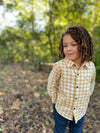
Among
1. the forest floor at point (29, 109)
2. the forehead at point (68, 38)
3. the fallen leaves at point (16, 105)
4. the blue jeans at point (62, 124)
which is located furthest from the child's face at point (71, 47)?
the fallen leaves at point (16, 105)

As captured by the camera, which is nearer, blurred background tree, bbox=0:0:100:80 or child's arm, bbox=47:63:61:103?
child's arm, bbox=47:63:61:103

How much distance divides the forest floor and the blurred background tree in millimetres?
1332

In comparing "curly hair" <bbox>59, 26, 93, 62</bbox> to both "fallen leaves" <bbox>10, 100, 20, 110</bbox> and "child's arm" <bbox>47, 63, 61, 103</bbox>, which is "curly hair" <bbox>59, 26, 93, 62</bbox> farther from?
"fallen leaves" <bbox>10, 100, 20, 110</bbox>

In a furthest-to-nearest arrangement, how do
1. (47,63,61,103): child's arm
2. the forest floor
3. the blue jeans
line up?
the forest floor
the blue jeans
(47,63,61,103): child's arm

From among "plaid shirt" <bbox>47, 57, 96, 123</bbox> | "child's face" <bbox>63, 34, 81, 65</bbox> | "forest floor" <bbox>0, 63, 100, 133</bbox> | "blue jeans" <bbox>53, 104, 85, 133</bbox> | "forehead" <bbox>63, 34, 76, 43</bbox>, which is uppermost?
"forehead" <bbox>63, 34, 76, 43</bbox>

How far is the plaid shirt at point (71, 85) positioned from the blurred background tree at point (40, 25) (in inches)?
96.8

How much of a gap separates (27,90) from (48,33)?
2.43m

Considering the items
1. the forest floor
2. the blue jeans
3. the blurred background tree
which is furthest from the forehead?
the blurred background tree

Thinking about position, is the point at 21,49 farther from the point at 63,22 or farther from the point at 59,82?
the point at 59,82

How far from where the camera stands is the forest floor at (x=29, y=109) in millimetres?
1936

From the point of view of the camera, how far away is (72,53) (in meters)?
1.11

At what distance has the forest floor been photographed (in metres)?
1.94

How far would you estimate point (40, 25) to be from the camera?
4488 mm

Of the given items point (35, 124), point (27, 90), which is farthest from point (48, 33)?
point (35, 124)
